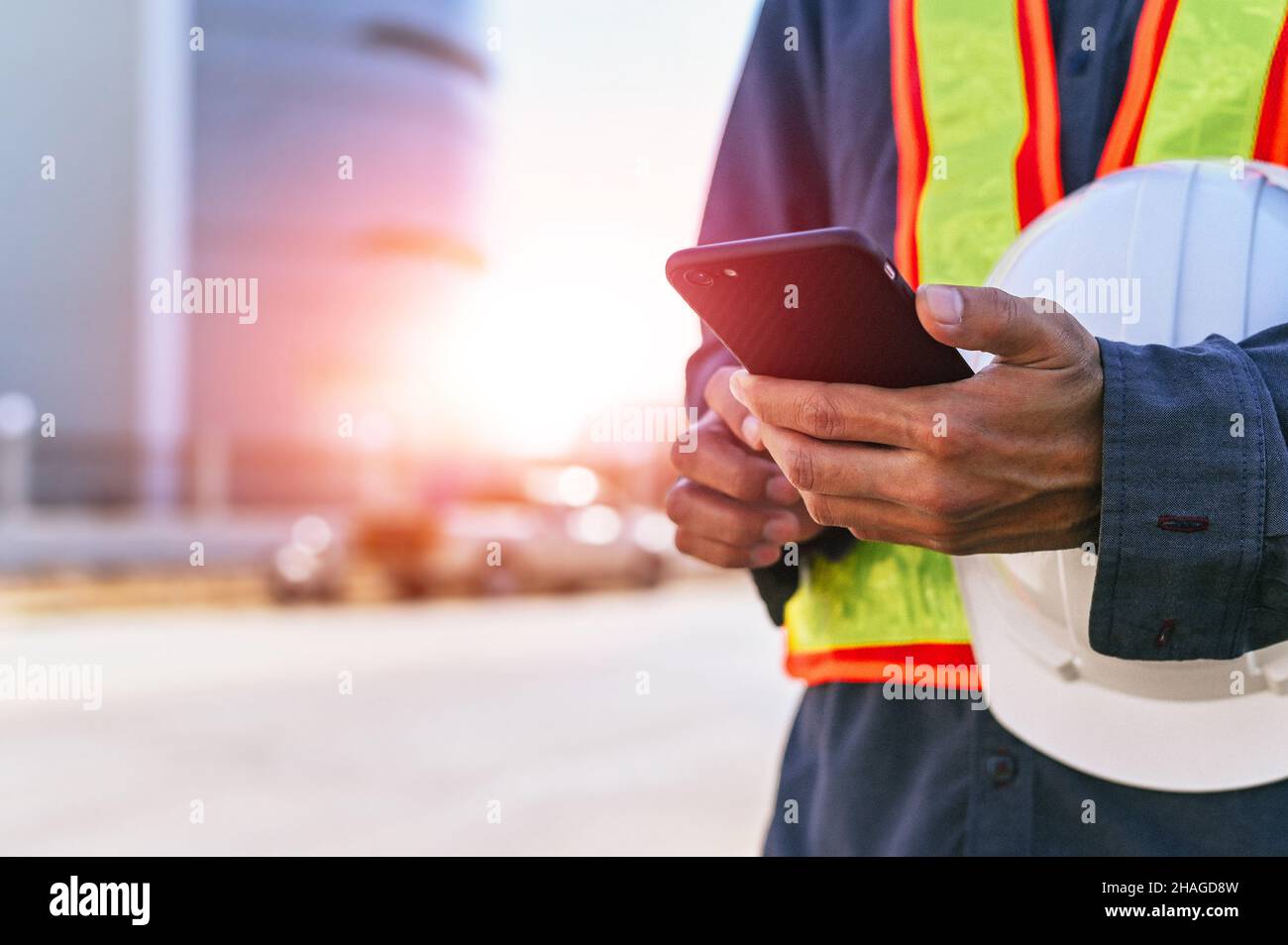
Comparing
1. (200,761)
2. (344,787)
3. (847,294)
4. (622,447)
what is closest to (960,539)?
(847,294)

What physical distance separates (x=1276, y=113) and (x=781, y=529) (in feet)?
1.94

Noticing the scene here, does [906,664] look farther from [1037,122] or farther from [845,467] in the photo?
[1037,122]

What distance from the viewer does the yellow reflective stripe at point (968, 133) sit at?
117 cm

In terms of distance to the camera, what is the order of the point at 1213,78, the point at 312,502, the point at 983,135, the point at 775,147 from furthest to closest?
1. the point at 312,502
2. the point at 775,147
3. the point at 983,135
4. the point at 1213,78

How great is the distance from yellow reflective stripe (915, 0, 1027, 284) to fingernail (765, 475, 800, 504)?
24 cm

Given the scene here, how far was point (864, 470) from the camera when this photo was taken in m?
0.90

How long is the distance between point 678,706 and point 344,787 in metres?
2.41

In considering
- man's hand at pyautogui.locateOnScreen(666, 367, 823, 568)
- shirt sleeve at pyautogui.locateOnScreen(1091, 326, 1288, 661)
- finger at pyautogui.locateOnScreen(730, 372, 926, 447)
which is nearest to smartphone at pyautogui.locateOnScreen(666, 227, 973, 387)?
finger at pyautogui.locateOnScreen(730, 372, 926, 447)

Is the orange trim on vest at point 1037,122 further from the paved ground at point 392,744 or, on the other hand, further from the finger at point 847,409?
the paved ground at point 392,744

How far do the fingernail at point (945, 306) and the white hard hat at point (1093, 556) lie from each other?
0.71 feet

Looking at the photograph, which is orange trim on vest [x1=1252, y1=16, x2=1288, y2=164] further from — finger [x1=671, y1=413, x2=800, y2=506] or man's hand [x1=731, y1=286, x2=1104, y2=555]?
finger [x1=671, y1=413, x2=800, y2=506]

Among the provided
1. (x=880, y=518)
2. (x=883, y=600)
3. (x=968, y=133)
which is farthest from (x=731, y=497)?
(x=968, y=133)

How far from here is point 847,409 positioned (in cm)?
89

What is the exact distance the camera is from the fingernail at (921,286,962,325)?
823mm
